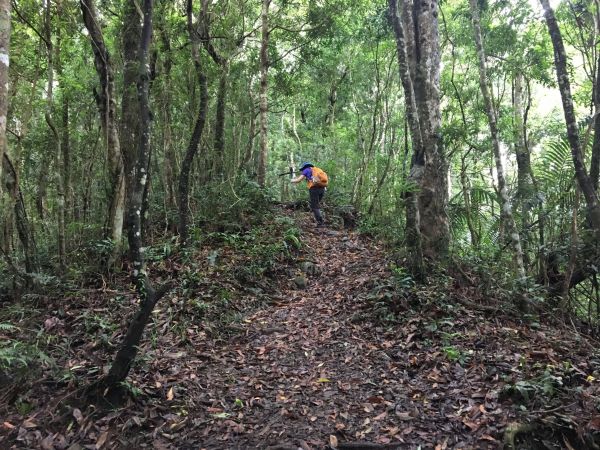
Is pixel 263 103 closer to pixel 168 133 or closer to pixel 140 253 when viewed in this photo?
pixel 168 133

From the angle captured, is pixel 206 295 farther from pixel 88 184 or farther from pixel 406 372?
pixel 88 184

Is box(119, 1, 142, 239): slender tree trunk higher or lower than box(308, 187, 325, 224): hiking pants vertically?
higher

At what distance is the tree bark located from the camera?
641 cm

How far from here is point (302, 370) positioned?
5.85 m

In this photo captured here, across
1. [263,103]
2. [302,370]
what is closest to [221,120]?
[263,103]

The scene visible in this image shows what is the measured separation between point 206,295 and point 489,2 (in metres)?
10.8

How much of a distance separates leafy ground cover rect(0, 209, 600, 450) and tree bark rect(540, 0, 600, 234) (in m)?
1.96

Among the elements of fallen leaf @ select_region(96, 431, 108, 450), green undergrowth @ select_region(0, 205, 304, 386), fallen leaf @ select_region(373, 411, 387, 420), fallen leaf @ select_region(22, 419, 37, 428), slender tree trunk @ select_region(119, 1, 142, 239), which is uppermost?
slender tree trunk @ select_region(119, 1, 142, 239)

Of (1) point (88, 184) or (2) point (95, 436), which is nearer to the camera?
(2) point (95, 436)

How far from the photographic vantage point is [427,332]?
6.26m

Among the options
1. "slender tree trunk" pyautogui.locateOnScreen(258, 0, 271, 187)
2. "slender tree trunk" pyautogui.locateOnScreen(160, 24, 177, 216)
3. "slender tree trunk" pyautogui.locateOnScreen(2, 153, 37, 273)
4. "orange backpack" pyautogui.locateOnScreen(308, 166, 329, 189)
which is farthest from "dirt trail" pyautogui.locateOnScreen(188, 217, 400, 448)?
"slender tree trunk" pyautogui.locateOnScreen(258, 0, 271, 187)

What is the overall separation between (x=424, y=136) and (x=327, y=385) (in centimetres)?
497

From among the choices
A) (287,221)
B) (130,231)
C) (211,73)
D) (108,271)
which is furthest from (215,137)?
(130,231)

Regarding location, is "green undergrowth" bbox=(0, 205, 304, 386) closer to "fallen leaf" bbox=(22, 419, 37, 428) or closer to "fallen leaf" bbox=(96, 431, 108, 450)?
"fallen leaf" bbox=(22, 419, 37, 428)
